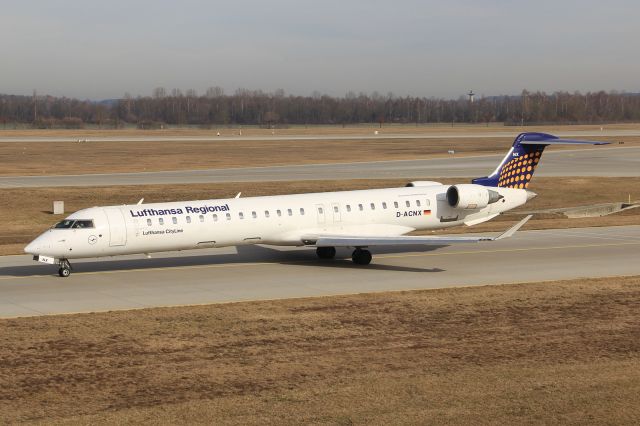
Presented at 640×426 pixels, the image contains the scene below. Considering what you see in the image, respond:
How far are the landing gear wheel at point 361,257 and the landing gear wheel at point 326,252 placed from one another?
3.87 feet

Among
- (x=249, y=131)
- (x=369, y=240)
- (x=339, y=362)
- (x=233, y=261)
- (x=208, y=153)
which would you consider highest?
(x=249, y=131)

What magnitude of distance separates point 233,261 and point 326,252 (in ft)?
10.7

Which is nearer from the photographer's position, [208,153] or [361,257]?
[361,257]

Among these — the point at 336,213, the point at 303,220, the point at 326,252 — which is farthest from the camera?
the point at 326,252

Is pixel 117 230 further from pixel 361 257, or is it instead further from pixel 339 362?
pixel 339 362

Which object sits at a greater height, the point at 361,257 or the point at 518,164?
the point at 518,164

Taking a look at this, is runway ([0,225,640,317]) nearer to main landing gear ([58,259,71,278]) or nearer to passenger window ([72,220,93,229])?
main landing gear ([58,259,71,278])

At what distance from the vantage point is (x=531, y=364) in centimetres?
1833

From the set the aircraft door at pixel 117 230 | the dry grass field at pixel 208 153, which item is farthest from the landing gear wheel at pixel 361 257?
the dry grass field at pixel 208 153

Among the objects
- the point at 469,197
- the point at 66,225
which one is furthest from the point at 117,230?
the point at 469,197

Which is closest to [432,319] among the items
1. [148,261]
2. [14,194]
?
[148,261]

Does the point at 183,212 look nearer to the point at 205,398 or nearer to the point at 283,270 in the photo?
the point at 283,270

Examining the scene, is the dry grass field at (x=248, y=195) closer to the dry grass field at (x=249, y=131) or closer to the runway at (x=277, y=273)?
the runway at (x=277, y=273)

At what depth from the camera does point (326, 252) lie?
32344 millimetres
